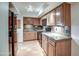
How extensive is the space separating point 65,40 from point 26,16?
202 inches

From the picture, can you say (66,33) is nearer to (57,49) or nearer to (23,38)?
(57,49)

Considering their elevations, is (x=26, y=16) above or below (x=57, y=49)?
above

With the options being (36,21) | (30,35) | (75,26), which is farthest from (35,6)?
(36,21)

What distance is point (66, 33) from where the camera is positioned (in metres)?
3.22

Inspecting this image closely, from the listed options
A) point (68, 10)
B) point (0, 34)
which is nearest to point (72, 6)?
point (68, 10)

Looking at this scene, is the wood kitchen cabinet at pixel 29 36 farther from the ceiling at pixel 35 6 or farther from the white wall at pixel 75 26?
the white wall at pixel 75 26

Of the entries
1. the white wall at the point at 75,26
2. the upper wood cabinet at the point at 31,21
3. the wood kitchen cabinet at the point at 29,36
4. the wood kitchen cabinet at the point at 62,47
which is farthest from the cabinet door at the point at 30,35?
the white wall at the point at 75,26

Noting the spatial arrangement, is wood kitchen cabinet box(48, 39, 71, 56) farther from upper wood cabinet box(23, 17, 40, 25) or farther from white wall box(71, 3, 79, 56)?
upper wood cabinet box(23, 17, 40, 25)

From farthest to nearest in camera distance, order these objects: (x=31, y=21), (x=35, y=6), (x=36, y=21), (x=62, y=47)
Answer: (x=36, y=21) < (x=31, y=21) < (x=35, y=6) < (x=62, y=47)

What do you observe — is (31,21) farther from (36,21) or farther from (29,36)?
(29,36)

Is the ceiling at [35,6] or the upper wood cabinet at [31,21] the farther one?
the upper wood cabinet at [31,21]

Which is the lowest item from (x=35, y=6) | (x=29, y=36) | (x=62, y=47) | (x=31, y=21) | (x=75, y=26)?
(x=29, y=36)

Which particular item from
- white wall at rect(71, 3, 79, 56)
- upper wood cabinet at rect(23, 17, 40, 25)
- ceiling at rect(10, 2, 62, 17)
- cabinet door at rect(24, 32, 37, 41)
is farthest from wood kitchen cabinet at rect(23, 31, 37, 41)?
white wall at rect(71, 3, 79, 56)

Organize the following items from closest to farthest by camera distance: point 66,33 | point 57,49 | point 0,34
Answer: point 0,34
point 57,49
point 66,33
